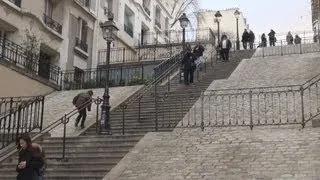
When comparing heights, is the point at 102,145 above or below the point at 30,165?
above

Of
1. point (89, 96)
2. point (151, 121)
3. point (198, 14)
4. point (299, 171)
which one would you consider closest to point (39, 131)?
point (89, 96)

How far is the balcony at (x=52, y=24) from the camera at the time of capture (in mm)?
29673

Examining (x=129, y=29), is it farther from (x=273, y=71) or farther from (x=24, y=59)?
(x=273, y=71)

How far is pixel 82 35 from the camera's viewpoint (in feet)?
109

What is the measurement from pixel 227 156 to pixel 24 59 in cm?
1525

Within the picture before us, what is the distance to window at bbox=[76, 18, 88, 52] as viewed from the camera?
32.4 meters

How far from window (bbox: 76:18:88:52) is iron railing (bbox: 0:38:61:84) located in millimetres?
4765

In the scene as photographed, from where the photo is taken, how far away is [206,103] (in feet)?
63.4

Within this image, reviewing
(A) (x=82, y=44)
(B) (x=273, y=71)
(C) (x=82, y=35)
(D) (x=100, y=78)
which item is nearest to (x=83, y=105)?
(B) (x=273, y=71)

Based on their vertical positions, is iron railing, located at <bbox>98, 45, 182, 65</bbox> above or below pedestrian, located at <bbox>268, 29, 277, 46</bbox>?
below

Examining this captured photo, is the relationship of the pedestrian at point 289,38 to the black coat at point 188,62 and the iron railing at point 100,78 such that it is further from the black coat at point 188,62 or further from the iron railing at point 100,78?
the black coat at point 188,62

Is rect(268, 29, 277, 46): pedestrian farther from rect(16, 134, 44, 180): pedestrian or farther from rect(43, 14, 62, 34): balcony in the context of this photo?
rect(16, 134, 44, 180): pedestrian

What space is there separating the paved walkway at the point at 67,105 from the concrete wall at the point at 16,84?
809 millimetres

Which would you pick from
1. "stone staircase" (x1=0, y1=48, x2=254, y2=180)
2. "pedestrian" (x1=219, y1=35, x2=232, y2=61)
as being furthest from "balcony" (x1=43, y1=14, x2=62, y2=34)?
"stone staircase" (x1=0, y1=48, x2=254, y2=180)
